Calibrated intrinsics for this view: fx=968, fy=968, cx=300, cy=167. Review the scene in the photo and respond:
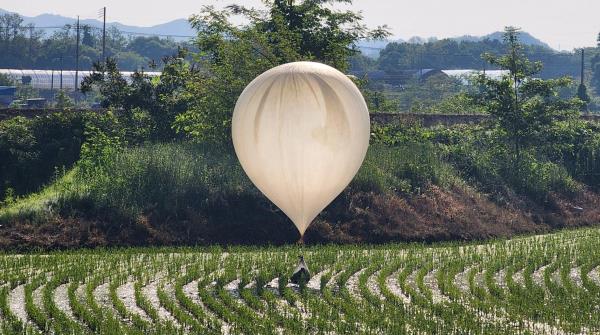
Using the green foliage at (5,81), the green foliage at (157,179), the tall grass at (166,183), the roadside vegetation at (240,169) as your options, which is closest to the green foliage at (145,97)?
the roadside vegetation at (240,169)

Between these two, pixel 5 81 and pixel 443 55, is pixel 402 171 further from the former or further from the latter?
pixel 443 55

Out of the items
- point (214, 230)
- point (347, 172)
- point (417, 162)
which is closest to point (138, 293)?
point (347, 172)

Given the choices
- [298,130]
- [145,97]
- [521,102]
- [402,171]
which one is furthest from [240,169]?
[521,102]

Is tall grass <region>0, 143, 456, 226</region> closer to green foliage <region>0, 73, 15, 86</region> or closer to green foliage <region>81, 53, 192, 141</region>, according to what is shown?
green foliage <region>81, 53, 192, 141</region>

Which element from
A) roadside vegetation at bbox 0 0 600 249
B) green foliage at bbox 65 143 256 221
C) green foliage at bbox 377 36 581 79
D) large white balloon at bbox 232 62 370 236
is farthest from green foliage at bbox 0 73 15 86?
large white balloon at bbox 232 62 370 236

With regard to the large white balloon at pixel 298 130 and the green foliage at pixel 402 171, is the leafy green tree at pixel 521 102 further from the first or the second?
the large white balloon at pixel 298 130

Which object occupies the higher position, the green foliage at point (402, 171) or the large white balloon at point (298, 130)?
the large white balloon at point (298, 130)
